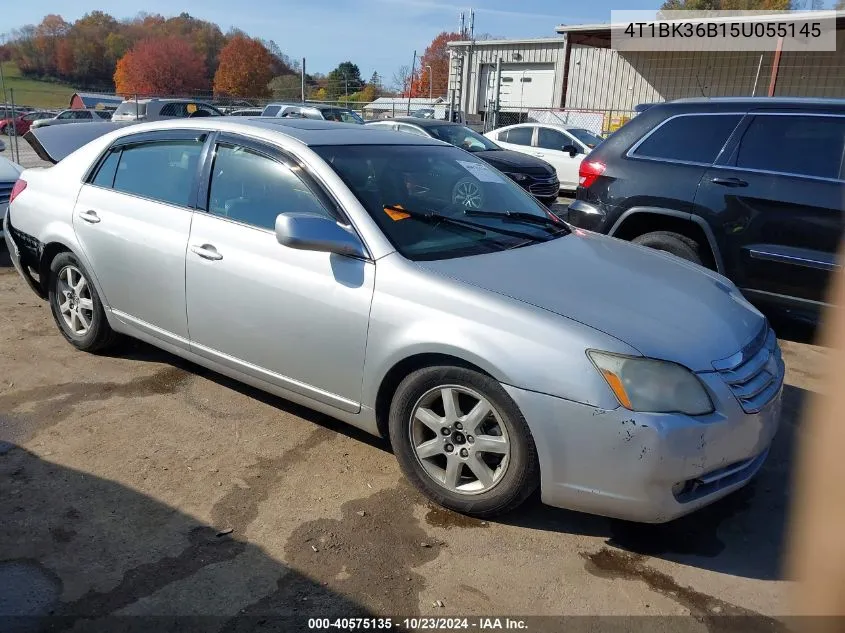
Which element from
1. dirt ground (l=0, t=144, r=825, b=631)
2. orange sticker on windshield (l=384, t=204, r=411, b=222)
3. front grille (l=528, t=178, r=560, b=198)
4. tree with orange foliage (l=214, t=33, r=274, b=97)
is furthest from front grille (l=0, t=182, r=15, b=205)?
tree with orange foliage (l=214, t=33, r=274, b=97)

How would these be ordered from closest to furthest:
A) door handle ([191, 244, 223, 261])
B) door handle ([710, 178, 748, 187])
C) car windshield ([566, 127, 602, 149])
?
door handle ([191, 244, 223, 261]) < door handle ([710, 178, 748, 187]) < car windshield ([566, 127, 602, 149])

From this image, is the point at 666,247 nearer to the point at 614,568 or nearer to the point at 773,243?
the point at 773,243

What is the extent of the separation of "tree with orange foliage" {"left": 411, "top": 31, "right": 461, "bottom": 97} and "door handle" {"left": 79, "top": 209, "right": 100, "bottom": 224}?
5946 centimetres

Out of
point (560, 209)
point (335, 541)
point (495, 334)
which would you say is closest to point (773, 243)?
point (495, 334)

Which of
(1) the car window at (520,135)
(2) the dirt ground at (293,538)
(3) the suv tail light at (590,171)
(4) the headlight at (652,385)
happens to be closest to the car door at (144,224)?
(2) the dirt ground at (293,538)

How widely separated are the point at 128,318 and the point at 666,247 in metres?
4.06

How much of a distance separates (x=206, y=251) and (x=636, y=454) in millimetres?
2394

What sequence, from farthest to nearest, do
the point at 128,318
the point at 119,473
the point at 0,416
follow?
the point at 128,318
the point at 0,416
the point at 119,473

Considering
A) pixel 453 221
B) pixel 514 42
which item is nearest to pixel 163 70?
pixel 514 42

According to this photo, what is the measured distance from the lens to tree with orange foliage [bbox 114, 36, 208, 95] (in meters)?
60.3

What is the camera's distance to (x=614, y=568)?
270cm

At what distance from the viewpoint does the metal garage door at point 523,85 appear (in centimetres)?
3016

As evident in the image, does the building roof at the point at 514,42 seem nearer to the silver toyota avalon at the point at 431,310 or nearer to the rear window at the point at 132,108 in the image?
the rear window at the point at 132,108

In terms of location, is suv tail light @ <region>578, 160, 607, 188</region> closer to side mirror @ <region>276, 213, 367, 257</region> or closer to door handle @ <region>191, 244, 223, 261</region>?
side mirror @ <region>276, 213, 367, 257</region>
